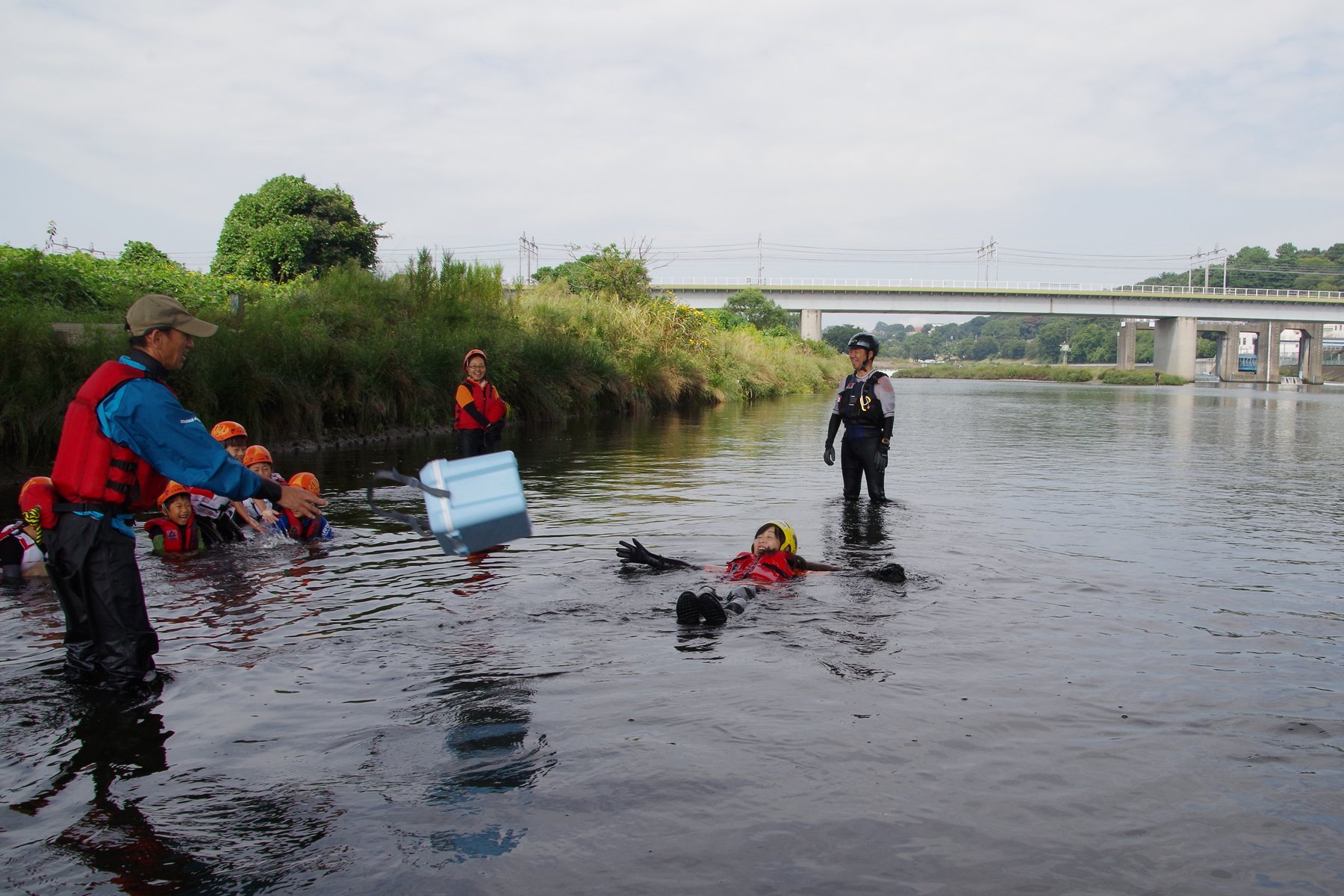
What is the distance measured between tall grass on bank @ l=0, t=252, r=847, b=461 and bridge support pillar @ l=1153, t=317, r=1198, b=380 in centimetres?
7307

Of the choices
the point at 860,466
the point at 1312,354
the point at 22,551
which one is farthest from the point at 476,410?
the point at 1312,354

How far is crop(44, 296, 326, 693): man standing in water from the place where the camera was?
4473mm

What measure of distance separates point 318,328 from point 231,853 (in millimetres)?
16652

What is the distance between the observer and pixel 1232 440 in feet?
78.8

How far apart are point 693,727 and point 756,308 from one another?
263ft

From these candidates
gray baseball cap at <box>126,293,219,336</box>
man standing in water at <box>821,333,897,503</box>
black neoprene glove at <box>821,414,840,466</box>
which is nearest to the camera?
gray baseball cap at <box>126,293,219,336</box>

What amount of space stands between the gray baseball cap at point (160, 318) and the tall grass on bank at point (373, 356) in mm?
9077

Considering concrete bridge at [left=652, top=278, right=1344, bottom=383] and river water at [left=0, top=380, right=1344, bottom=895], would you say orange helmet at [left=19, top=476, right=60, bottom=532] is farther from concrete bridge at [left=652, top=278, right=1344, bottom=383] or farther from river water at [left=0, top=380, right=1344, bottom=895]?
concrete bridge at [left=652, top=278, right=1344, bottom=383]

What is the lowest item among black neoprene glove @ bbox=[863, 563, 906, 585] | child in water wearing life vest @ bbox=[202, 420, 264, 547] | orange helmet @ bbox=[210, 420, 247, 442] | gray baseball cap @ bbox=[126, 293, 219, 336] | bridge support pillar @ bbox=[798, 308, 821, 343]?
black neoprene glove @ bbox=[863, 563, 906, 585]

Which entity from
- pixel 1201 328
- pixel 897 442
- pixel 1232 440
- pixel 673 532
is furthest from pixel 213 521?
pixel 1201 328

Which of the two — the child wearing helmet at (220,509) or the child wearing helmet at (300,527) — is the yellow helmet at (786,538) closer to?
the child wearing helmet at (300,527)

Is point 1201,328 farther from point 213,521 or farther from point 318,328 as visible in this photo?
point 213,521

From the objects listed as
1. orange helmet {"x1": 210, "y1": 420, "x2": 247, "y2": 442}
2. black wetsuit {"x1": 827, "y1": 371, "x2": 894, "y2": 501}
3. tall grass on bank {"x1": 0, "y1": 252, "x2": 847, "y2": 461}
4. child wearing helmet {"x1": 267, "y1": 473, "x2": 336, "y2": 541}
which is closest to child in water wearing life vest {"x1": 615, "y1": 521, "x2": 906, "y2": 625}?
child wearing helmet {"x1": 267, "y1": 473, "x2": 336, "y2": 541}

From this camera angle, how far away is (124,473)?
15.0 feet
